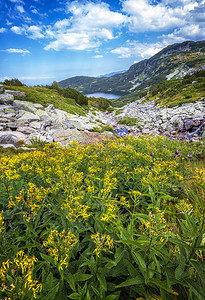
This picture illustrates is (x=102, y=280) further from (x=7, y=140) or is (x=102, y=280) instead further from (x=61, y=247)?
(x=7, y=140)

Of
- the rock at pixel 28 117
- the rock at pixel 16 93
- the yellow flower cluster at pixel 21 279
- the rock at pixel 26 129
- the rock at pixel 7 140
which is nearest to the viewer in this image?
the yellow flower cluster at pixel 21 279

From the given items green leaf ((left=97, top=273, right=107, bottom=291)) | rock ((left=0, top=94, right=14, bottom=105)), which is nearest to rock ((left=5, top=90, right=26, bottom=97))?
rock ((left=0, top=94, right=14, bottom=105))

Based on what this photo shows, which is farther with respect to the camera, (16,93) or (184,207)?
(16,93)

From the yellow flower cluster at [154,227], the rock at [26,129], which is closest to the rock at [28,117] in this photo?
the rock at [26,129]

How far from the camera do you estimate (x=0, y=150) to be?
26.8ft

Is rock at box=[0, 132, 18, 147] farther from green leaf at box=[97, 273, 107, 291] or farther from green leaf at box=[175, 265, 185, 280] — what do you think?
green leaf at box=[175, 265, 185, 280]

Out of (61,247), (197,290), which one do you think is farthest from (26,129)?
(197,290)

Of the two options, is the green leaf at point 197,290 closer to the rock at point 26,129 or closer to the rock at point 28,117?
the rock at point 26,129

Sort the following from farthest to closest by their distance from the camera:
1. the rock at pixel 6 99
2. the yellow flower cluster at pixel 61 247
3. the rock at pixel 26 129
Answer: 1. the rock at pixel 6 99
2. the rock at pixel 26 129
3. the yellow flower cluster at pixel 61 247

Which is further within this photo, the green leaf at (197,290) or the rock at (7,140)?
the rock at (7,140)

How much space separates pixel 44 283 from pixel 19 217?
1241 millimetres

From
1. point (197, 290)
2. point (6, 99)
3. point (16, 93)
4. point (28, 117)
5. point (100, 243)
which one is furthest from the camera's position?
point (16, 93)

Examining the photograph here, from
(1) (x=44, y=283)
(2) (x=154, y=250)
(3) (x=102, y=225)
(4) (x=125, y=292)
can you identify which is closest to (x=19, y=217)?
(1) (x=44, y=283)

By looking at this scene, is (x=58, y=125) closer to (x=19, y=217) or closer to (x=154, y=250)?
(x=19, y=217)
